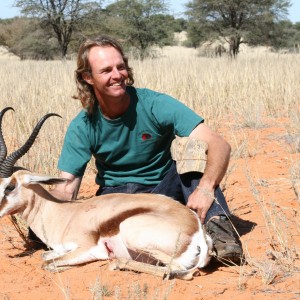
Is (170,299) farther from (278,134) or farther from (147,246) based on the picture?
(278,134)

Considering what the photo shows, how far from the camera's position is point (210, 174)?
3.77 metres

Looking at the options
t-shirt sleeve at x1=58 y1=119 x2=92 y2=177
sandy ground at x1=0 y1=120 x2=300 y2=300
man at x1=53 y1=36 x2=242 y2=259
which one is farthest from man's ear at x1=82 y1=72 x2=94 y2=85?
sandy ground at x1=0 y1=120 x2=300 y2=300

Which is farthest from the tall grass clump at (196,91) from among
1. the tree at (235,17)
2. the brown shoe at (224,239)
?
the tree at (235,17)

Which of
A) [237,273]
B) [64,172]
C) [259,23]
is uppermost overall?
[259,23]

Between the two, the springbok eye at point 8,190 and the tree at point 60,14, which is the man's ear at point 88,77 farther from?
the tree at point 60,14

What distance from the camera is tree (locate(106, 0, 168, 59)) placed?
93.0 feet

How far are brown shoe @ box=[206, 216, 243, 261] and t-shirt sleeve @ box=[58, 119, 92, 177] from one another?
3.63ft

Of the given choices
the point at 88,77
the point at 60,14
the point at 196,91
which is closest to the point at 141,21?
the point at 60,14

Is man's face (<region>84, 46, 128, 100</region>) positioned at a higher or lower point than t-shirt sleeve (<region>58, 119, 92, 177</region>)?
higher

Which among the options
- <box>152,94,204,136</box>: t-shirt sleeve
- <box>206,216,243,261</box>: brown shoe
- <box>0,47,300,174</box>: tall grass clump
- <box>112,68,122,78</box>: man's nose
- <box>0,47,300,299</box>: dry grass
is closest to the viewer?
<box>206,216,243,261</box>: brown shoe

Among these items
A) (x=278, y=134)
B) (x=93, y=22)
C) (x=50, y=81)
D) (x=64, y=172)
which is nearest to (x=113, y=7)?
(x=93, y=22)

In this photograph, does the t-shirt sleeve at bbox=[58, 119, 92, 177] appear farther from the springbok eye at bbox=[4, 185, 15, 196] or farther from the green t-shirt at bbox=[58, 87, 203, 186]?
the springbok eye at bbox=[4, 185, 15, 196]

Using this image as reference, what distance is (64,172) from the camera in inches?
163

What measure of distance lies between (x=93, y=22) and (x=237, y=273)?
25855 mm
